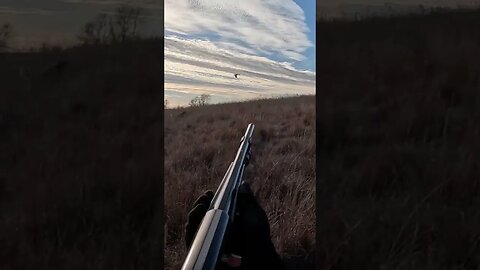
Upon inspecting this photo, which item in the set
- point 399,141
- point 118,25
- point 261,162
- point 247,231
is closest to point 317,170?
point 261,162

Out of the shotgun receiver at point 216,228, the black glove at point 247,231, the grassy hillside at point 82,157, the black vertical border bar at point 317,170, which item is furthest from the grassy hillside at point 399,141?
the grassy hillside at point 82,157

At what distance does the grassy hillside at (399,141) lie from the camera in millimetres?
1670

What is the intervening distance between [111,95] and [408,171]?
109 cm

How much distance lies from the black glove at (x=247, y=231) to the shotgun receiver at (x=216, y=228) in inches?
2.6

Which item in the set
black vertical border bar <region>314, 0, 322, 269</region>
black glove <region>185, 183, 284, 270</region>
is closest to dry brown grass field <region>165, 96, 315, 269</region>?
black vertical border bar <region>314, 0, 322, 269</region>

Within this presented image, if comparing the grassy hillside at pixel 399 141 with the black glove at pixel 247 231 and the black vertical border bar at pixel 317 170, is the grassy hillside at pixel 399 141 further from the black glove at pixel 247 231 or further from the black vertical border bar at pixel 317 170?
the black glove at pixel 247 231

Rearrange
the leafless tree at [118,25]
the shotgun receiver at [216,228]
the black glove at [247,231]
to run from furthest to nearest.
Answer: the leafless tree at [118,25], the black glove at [247,231], the shotgun receiver at [216,228]

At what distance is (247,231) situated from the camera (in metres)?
1.32

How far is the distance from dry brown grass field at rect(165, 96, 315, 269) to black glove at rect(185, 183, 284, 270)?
0.18 m

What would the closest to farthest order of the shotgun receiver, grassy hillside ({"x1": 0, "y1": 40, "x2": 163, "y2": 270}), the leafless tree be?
the shotgun receiver, grassy hillside ({"x1": 0, "y1": 40, "x2": 163, "y2": 270}), the leafless tree

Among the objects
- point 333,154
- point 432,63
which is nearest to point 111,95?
point 333,154

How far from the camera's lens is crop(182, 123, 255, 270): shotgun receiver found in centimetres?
89

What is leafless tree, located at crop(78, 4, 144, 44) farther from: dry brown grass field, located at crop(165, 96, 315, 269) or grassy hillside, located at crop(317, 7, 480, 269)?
grassy hillside, located at crop(317, 7, 480, 269)

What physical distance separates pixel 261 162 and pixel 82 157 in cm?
63
